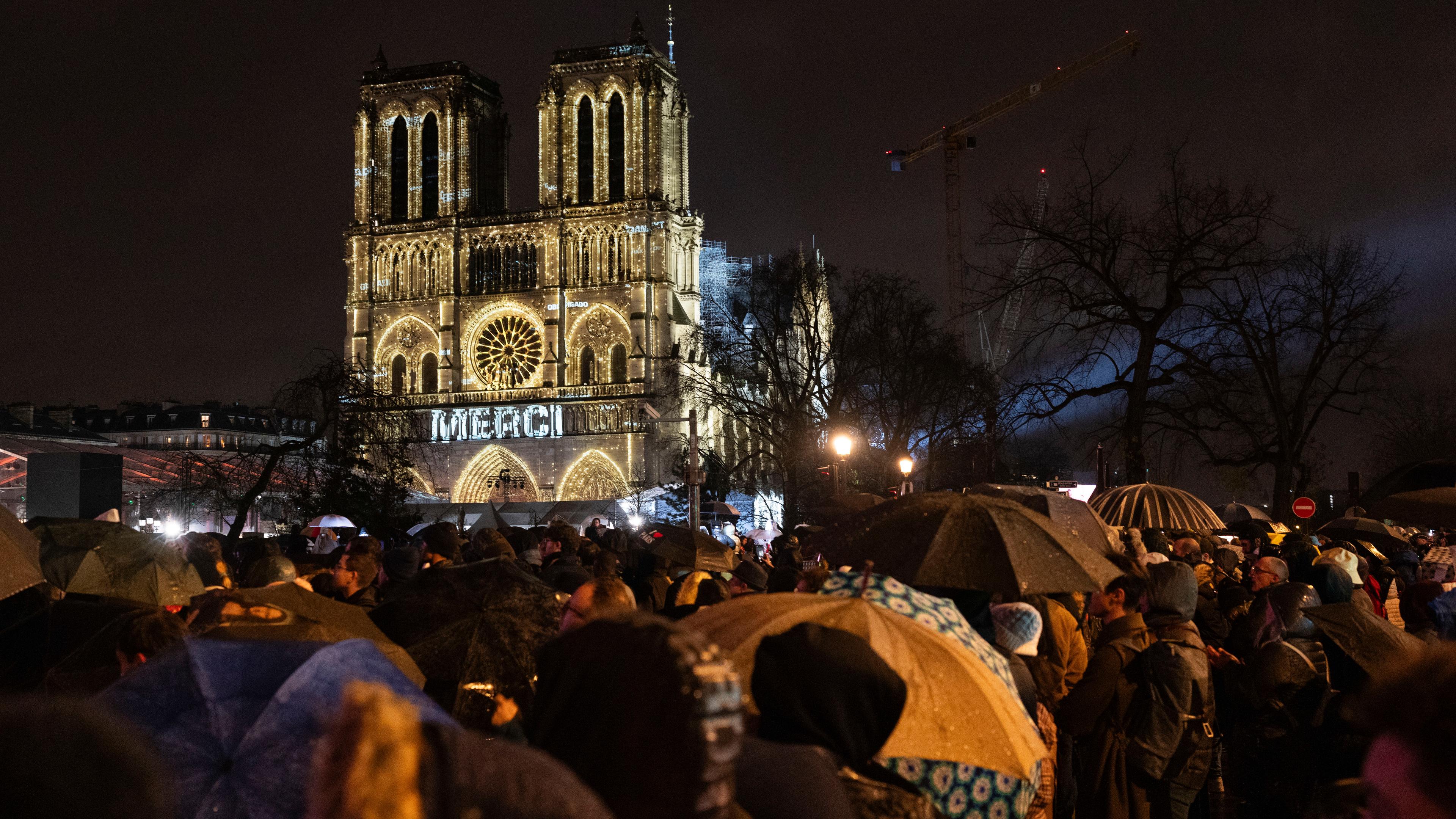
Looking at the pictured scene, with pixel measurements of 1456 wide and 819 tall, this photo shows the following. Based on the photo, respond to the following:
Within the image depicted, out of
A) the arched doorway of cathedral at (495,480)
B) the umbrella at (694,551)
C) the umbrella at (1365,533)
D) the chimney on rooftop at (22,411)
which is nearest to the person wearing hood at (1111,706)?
the umbrella at (694,551)

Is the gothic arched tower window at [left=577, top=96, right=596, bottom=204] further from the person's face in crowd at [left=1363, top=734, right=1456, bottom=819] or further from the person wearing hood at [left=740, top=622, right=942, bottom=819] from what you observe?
the person's face in crowd at [left=1363, top=734, right=1456, bottom=819]

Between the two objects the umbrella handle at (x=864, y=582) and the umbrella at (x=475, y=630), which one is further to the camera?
the umbrella at (x=475, y=630)

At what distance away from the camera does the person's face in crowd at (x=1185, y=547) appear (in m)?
11.3

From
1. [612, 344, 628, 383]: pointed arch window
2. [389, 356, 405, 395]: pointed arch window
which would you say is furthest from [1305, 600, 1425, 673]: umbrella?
[389, 356, 405, 395]: pointed arch window

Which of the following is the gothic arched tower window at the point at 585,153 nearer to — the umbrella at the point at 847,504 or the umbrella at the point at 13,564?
the umbrella at the point at 847,504

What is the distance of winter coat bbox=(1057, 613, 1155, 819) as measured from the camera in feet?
17.1

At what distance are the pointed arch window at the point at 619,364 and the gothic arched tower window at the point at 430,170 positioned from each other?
1044 centimetres

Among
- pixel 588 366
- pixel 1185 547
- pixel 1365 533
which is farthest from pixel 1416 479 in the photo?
pixel 588 366

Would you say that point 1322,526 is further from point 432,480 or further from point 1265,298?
point 432,480

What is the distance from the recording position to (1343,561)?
8.49m

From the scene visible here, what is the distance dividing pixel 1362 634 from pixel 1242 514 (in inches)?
712

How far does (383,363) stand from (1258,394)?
44.0 meters

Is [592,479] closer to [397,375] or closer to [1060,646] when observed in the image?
[397,375]

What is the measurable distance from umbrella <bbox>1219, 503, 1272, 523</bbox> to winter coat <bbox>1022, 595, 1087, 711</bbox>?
47.3 feet
